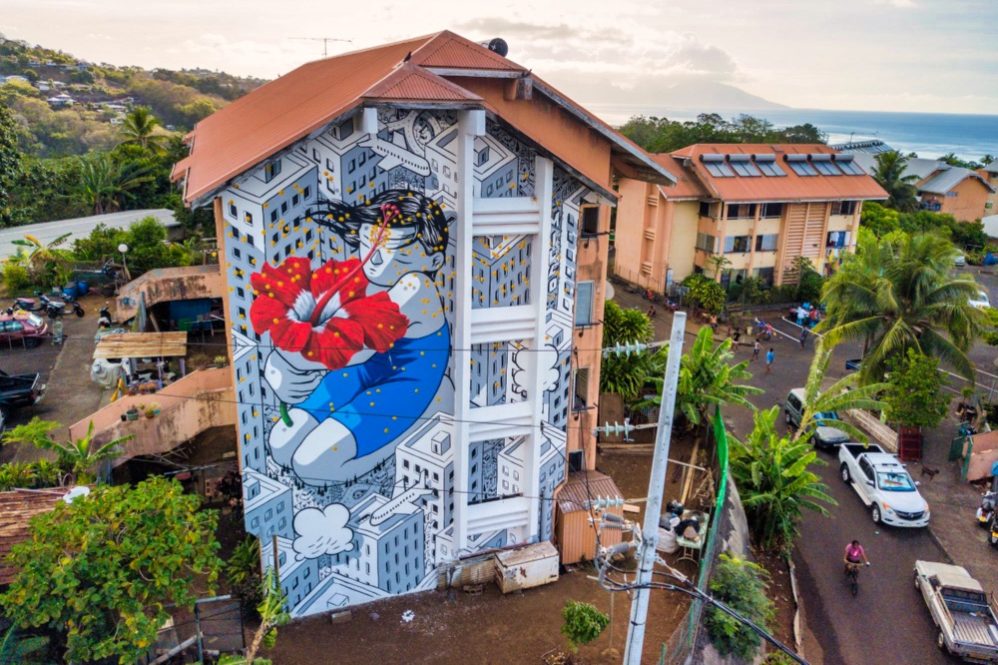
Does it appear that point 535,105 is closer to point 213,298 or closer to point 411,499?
point 411,499

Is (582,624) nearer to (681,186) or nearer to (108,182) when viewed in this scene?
(681,186)

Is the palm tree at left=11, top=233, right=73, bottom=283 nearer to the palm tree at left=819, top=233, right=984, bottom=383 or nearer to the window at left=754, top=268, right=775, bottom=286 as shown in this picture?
the palm tree at left=819, top=233, right=984, bottom=383

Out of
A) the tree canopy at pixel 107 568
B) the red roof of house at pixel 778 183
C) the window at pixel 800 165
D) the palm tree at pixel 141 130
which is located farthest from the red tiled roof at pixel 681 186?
the palm tree at pixel 141 130

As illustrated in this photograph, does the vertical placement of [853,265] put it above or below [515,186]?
below

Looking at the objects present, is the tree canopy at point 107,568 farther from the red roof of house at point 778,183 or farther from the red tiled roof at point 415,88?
the red roof of house at point 778,183

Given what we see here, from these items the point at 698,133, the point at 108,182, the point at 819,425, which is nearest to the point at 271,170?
the point at 819,425

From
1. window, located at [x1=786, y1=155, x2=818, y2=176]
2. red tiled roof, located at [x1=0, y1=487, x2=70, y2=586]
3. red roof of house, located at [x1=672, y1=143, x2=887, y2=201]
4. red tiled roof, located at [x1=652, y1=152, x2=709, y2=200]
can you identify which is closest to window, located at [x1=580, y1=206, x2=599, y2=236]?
red tiled roof, located at [x1=0, y1=487, x2=70, y2=586]

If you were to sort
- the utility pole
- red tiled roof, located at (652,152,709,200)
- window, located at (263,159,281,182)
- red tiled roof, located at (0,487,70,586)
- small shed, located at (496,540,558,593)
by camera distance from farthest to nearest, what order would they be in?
red tiled roof, located at (652,152,709,200), small shed, located at (496,540,558,593), window, located at (263,159,281,182), red tiled roof, located at (0,487,70,586), the utility pole

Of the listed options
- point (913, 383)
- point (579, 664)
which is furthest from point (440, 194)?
point (913, 383)
